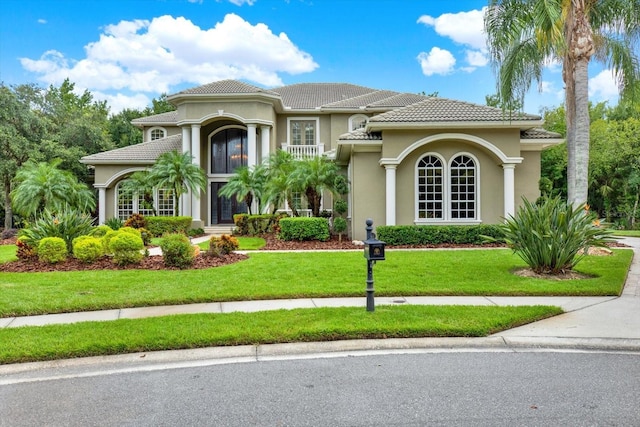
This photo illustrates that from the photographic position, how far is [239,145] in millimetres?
24641

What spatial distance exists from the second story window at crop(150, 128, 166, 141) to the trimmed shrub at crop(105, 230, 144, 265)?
19.6 meters

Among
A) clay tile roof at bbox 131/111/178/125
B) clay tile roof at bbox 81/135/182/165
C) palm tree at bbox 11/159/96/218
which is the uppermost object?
clay tile roof at bbox 131/111/178/125

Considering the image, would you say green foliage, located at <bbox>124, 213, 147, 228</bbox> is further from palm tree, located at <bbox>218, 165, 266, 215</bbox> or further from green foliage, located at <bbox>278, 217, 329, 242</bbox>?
green foliage, located at <bbox>278, 217, 329, 242</bbox>

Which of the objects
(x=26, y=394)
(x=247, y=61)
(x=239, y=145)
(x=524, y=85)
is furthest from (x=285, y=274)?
(x=247, y=61)

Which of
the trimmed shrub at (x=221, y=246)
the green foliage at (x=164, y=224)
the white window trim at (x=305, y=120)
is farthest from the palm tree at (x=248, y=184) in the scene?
the trimmed shrub at (x=221, y=246)

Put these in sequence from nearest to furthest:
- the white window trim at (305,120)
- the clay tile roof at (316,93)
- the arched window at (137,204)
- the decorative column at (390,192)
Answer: the decorative column at (390,192)
the arched window at (137,204)
the white window trim at (305,120)
the clay tile roof at (316,93)

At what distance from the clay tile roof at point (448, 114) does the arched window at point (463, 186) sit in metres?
1.55

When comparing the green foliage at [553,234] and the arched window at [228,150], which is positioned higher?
the arched window at [228,150]

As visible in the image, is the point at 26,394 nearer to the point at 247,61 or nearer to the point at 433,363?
the point at 433,363

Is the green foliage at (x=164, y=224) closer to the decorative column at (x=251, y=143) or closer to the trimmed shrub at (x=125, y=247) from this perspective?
the decorative column at (x=251, y=143)

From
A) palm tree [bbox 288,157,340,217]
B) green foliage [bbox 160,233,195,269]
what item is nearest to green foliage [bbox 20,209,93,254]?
green foliage [bbox 160,233,195,269]

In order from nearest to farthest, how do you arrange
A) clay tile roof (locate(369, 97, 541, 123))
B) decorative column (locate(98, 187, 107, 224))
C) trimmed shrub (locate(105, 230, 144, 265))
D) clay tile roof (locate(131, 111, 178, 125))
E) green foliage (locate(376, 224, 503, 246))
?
trimmed shrub (locate(105, 230, 144, 265))
green foliage (locate(376, 224, 503, 246))
clay tile roof (locate(369, 97, 541, 123))
decorative column (locate(98, 187, 107, 224))
clay tile roof (locate(131, 111, 178, 125))

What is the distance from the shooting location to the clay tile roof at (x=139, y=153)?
75.8ft

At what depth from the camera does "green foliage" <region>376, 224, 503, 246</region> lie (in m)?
14.8
